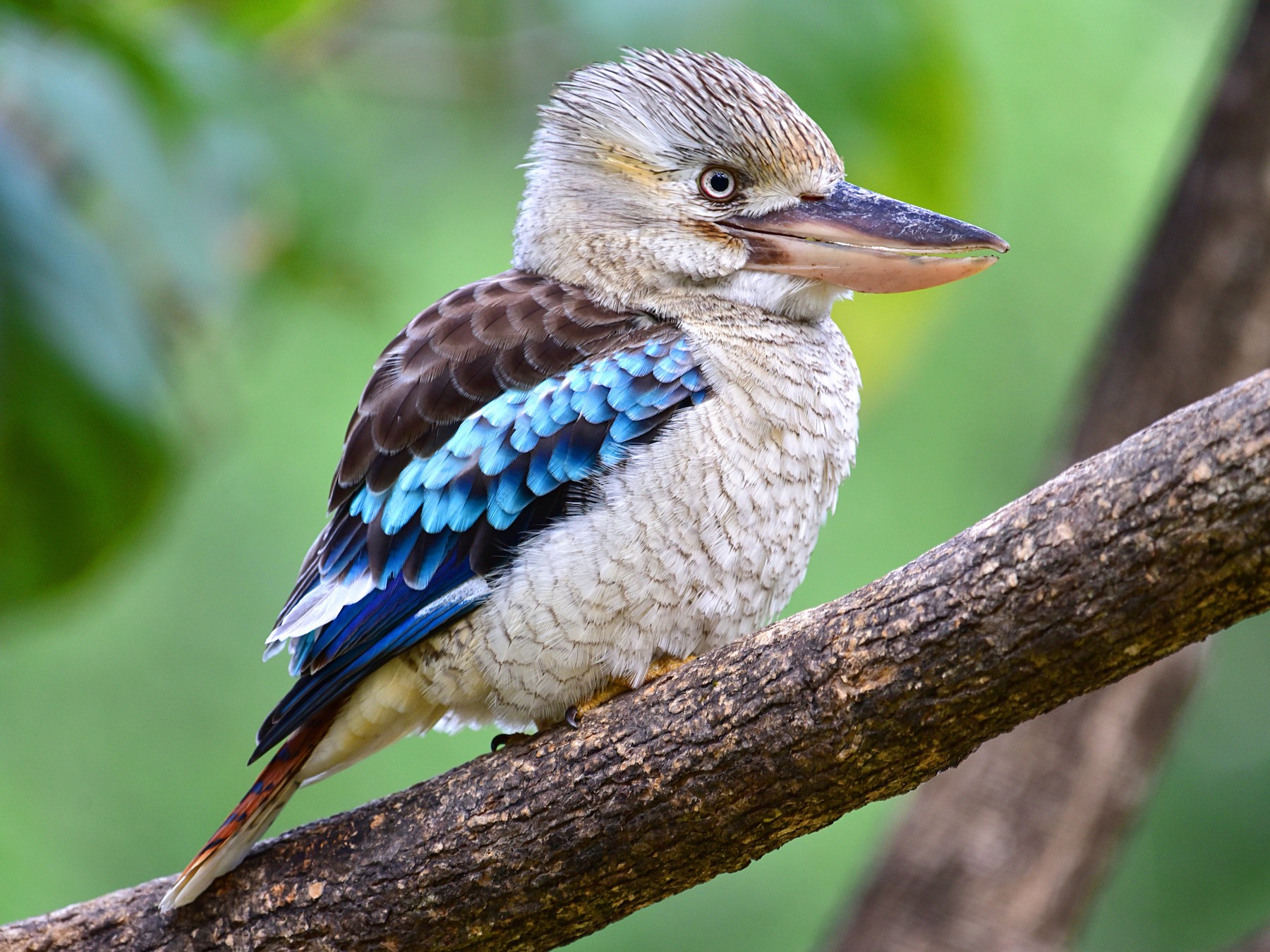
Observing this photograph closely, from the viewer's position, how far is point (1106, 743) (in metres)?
3.70

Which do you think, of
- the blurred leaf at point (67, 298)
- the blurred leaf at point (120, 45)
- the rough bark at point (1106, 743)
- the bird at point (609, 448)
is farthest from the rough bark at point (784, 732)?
the blurred leaf at point (120, 45)

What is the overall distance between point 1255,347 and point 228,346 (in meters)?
3.16

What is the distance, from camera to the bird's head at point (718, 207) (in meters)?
2.56

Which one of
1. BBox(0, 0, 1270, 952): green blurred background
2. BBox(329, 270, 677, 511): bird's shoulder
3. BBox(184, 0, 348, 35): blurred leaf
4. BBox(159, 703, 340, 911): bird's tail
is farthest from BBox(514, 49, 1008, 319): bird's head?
BBox(184, 0, 348, 35): blurred leaf

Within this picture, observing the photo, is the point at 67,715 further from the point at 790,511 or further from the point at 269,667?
the point at 790,511

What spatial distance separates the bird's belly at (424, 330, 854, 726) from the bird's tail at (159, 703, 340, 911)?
26 cm

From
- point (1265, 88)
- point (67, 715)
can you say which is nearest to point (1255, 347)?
point (1265, 88)

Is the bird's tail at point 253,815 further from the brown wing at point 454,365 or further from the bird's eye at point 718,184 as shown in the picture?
the bird's eye at point 718,184

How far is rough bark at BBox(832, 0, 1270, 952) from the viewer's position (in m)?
3.69

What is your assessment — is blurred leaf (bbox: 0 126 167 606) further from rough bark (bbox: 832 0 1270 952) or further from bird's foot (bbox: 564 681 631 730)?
rough bark (bbox: 832 0 1270 952)

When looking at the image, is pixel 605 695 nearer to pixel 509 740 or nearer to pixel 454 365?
pixel 509 740

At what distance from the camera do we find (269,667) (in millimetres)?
7266

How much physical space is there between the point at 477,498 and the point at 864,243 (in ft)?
2.78

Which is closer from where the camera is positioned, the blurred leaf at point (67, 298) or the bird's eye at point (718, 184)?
the bird's eye at point (718, 184)
